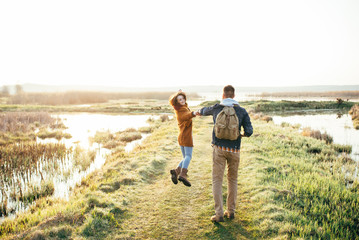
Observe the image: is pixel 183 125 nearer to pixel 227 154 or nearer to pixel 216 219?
pixel 227 154

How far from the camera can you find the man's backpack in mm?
4367

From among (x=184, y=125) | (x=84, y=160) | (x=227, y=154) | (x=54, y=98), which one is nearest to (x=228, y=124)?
(x=227, y=154)

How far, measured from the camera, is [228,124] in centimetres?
438

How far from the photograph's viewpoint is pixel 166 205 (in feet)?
19.2

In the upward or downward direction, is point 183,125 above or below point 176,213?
above

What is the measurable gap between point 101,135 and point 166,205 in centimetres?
1526

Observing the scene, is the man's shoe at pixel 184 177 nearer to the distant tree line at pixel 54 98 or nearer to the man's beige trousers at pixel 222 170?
the man's beige trousers at pixel 222 170

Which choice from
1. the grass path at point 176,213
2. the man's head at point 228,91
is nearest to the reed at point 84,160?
the grass path at point 176,213

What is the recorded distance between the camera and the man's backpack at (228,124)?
437cm

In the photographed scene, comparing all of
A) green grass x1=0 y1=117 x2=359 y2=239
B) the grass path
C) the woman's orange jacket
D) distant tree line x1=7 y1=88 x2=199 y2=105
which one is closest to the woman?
the woman's orange jacket

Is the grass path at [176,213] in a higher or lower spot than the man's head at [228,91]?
lower

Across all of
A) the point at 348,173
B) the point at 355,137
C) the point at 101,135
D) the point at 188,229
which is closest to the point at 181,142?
the point at 188,229

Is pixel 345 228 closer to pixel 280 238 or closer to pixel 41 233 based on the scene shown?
pixel 280 238

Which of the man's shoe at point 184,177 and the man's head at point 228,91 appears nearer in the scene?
the man's head at point 228,91
